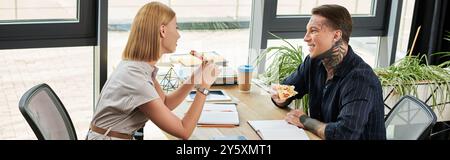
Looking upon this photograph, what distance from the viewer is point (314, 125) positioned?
2.45 metres

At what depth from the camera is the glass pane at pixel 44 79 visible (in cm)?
330

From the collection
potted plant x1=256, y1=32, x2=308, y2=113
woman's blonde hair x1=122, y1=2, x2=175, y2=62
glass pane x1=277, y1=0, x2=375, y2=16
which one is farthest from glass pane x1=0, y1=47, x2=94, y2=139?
glass pane x1=277, y1=0, x2=375, y2=16

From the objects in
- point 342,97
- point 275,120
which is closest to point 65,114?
point 275,120

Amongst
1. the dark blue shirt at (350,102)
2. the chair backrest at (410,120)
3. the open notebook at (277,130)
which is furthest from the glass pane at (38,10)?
the chair backrest at (410,120)

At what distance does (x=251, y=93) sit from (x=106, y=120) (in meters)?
0.99

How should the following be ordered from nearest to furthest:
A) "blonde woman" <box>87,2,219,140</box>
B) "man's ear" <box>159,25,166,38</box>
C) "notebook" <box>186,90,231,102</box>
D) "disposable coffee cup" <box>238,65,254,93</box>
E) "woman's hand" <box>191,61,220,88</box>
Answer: "blonde woman" <box>87,2,219,140</box>, "man's ear" <box>159,25,166,38</box>, "woman's hand" <box>191,61,220,88</box>, "notebook" <box>186,90,231,102</box>, "disposable coffee cup" <box>238,65,254,93</box>

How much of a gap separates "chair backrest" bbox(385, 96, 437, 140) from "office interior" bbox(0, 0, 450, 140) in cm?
74

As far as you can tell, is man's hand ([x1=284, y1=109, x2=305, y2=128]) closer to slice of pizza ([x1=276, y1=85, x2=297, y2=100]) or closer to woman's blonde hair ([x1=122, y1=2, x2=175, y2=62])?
slice of pizza ([x1=276, y1=85, x2=297, y2=100])

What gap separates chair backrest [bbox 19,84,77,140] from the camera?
2.08m

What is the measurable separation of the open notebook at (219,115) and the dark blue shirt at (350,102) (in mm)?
383

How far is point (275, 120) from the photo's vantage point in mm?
2607

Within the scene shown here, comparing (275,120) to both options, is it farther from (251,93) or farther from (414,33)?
(414,33)

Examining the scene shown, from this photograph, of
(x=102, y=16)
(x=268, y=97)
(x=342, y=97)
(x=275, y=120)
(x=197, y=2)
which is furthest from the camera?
(x=197, y=2)

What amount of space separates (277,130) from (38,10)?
5.26 ft
